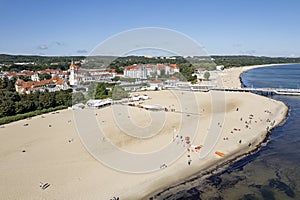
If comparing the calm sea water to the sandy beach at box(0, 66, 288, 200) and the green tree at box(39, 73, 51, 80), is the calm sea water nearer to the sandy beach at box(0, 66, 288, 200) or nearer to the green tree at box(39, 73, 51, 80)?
the sandy beach at box(0, 66, 288, 200)

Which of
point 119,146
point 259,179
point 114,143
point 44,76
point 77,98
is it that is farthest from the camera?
point 44,76

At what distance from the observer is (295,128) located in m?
22.3

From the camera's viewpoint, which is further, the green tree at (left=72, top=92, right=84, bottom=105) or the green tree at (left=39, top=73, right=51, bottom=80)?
the green tree at (left=39, top=73, right=51, bottom=80)

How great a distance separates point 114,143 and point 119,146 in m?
0.74

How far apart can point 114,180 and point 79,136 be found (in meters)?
8.23

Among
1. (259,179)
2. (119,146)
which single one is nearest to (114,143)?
(119,146)

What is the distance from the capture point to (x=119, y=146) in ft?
57.8

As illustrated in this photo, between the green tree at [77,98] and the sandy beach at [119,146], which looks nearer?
the sandy beach at [119,146]

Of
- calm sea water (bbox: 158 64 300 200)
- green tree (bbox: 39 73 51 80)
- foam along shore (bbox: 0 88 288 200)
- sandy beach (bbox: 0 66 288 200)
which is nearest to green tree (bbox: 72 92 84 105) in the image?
foam along shore (bbox: 0 88 288 200)

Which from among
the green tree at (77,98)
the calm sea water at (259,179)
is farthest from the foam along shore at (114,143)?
the green tree at (77,98)

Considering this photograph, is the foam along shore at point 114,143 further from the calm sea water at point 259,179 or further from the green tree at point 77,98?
the green tree at point 77,98

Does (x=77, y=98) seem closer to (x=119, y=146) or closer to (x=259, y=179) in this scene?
(x=119, y=146)

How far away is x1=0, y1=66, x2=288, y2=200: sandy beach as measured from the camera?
12398mm

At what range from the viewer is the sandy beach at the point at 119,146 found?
12.4 meters
